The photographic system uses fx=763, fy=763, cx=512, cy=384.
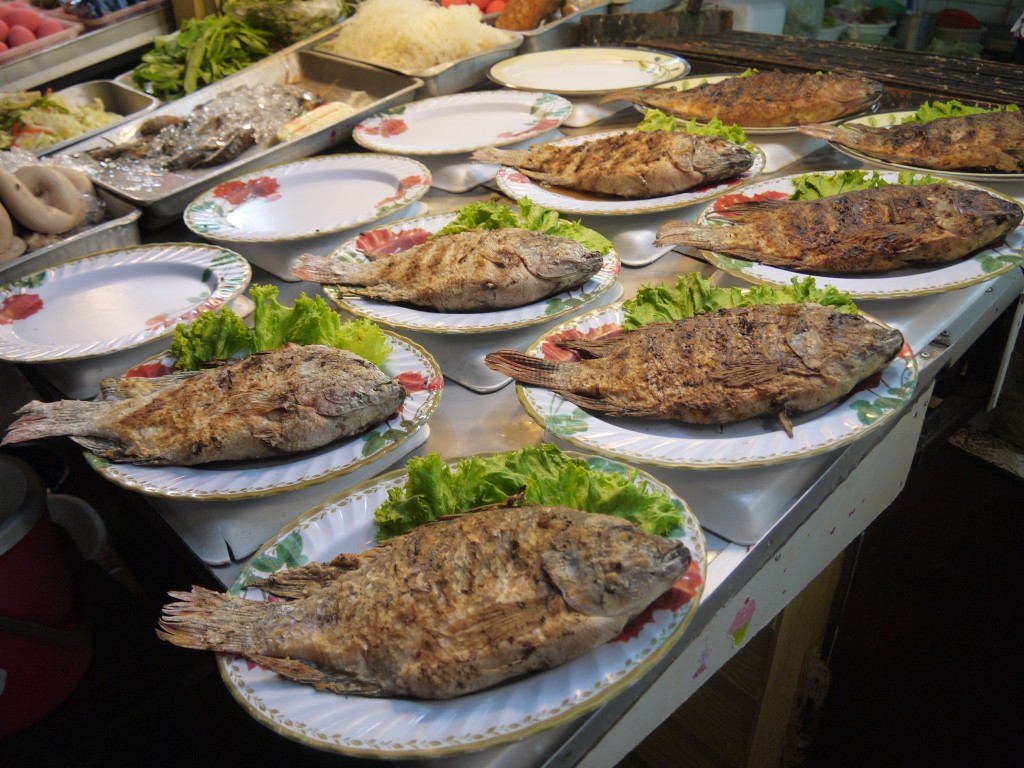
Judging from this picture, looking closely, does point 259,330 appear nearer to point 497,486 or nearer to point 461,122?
point 497,486

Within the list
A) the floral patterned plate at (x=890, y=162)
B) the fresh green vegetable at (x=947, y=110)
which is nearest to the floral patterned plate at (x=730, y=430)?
the floral patterned plate at (x=890, y=162)

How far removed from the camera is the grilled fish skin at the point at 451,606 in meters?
1.27

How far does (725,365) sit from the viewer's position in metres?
1.81

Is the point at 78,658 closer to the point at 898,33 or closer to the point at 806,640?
the point at 806,640

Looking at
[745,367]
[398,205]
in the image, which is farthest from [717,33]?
[745,367]

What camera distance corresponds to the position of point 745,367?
178 cm

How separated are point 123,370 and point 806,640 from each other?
2392mm

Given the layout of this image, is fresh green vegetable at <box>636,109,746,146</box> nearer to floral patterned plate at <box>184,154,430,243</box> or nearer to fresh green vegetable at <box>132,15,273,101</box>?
floral patterned plate at <box>184,154,430,243</box>

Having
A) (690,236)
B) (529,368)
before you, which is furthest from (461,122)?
(529,368)

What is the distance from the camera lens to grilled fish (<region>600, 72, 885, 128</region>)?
Result: 10.4 feet

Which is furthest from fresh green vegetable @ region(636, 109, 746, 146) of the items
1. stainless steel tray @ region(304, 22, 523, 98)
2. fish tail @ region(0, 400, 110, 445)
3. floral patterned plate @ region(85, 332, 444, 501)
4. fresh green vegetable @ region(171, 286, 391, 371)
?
fish tail @ region(0, 400, 110, 445)

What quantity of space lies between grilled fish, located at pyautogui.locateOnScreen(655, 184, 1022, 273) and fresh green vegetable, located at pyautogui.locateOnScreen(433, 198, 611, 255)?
0.22 meters

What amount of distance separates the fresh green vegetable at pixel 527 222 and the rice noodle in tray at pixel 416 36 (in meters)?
1.87

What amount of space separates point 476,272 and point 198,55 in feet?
11.2
